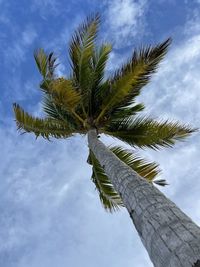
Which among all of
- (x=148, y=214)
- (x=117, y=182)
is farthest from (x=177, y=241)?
(x=117, y=182)

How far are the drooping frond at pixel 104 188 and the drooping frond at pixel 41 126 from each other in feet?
3.79

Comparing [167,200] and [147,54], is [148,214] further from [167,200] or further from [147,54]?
[147,54]

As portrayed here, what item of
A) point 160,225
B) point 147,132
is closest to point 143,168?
point 147,132

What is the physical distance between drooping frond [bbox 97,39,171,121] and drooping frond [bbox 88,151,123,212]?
148 cm

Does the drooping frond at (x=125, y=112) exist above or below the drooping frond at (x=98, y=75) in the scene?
below

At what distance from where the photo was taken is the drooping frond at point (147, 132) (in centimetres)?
1141

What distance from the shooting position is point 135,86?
11.2 m

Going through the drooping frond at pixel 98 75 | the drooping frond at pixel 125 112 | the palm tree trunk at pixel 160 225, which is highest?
the drooping frond at pixel 98 75

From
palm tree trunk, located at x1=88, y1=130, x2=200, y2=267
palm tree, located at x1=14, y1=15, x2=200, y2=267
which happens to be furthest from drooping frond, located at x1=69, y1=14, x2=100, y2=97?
palm tree trunk, located at x1=88, y1=130, x2=200, y2=267

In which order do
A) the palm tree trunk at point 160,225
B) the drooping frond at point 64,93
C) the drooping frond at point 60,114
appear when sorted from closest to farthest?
the palm tree trunk at point 160,225
the drooping frond at point 64,93
the drooping frond at point 60,114

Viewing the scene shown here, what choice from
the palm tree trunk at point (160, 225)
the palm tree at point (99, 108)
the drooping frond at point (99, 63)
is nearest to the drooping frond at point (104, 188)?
the palm tree at point (99, 108)

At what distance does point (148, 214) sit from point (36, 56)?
290 inches

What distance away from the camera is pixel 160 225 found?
4.27 m

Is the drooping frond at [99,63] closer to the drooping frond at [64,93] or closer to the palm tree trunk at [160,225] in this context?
the drooping frond at [64,93]
